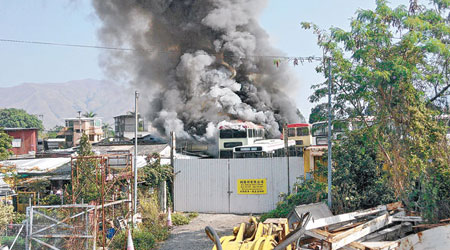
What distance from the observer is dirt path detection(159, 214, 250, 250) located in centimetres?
1097

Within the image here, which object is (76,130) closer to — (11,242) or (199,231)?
(199,231)

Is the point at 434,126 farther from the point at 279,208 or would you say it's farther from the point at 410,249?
the point at 279,208

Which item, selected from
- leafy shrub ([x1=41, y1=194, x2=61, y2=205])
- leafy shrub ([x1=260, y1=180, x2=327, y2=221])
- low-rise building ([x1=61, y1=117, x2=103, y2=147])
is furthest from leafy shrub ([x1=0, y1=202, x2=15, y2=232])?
low-rise building ([x1=61, y1=117, x2=103, y2=147])

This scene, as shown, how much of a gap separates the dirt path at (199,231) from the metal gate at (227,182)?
66cm

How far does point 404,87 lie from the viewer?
362 inches

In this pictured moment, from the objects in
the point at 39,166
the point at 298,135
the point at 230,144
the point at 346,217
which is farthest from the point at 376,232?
the point at 298,135

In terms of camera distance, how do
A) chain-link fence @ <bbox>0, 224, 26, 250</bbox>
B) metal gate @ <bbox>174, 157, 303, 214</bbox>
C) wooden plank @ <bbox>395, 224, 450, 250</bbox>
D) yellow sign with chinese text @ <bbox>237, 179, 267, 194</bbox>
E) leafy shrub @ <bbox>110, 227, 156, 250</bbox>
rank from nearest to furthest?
1. wooden plank @ <bbox>395, 224, 450, 250</bbox>
2. chain-link fence @ <bbox>0, 224, 26, 250</bbox>
3. leafy shrub @ <bbox>110, 227, 156, 250</bbox>
4. metal gate @ <bbox>174, 157, 303, 214</bbox>
5. yellow sign with chinese text @ <bbox>237, 179, 267, 194</bbox>

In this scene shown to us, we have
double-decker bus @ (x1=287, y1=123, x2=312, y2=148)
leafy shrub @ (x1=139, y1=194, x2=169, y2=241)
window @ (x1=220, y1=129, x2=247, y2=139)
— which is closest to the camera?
leafy shrub @ (x1=139, y1=194, x2=169, y2=241)

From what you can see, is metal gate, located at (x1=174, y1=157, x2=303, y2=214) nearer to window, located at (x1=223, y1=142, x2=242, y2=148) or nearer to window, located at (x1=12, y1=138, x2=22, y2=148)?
window, located at (x1=223, y1=142, x2=242, y2=148)

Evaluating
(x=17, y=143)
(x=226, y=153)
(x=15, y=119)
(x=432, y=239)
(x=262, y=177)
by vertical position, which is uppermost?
(x=15, y=119)

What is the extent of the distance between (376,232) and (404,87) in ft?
11.4

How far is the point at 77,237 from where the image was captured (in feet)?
28.8

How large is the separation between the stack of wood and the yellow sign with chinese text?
6.33 metres

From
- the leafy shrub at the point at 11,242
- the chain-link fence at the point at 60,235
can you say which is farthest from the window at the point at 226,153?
the leafy shrub at the point at 11,242
